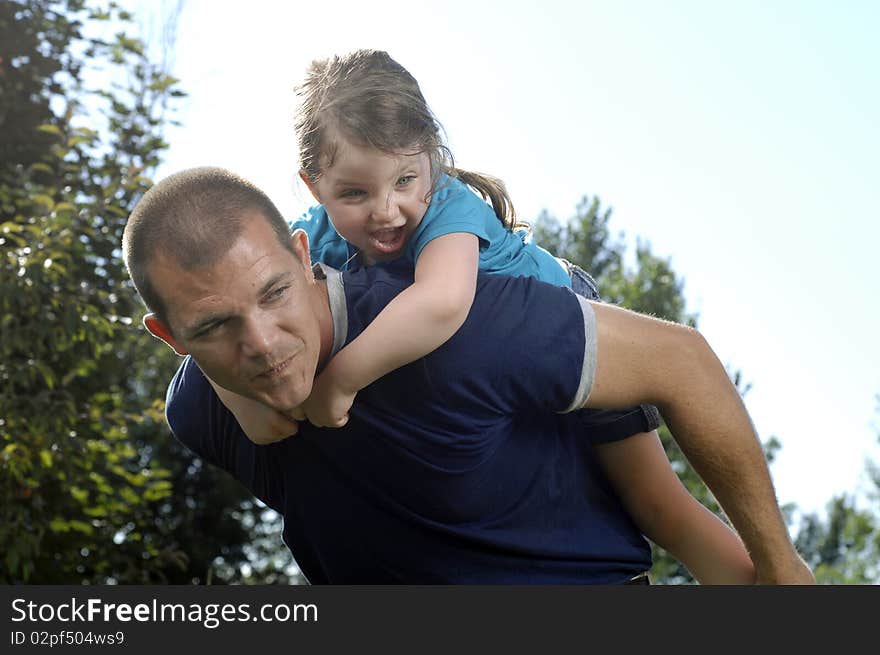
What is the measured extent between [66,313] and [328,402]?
480 centimetres

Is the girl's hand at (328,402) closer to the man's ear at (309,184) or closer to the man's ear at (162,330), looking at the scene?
the man's ear at (162,330)

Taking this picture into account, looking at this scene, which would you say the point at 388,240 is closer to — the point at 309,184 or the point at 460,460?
the point at 309,184

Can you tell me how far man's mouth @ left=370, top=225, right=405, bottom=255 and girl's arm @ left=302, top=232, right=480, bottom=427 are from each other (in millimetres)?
410

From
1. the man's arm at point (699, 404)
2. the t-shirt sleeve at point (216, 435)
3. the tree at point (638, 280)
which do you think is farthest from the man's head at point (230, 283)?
the tree at point (638, 280)

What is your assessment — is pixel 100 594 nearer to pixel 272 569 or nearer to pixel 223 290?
pixel 223 290

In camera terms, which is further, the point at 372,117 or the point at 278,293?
the point at 372,117

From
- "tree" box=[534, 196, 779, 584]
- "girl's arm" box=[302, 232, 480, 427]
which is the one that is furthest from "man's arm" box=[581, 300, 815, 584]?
"tree" box=[534, 196, 779, 584]

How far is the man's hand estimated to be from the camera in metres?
2.28

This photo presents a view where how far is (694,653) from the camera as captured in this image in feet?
7.75

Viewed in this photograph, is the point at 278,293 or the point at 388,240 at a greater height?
the point at 388,240

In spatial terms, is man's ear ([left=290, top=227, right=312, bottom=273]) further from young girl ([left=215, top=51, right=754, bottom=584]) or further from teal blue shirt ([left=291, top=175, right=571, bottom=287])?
teal blue shirt ([left=291, top=175, right=571, bottom=287])

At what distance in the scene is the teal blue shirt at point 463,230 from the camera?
2.72 meters

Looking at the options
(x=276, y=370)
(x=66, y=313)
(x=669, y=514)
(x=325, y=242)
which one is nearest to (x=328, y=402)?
(x=276, y=370)

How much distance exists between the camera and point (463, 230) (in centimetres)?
269
